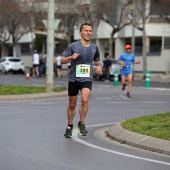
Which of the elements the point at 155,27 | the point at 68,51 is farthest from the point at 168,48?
the point at 68,51

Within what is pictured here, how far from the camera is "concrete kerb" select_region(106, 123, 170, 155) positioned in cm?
959

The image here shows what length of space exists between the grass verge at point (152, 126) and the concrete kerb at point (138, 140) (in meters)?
0.14

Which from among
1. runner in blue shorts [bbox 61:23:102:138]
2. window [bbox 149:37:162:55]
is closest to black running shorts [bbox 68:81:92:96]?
runner in blue shorts [bbox 61:23:102:138]

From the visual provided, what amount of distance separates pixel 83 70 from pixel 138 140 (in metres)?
1.76

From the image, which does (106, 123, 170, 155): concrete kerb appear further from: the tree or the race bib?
the tree

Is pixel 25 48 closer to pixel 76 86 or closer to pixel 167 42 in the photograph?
pixel 167 42

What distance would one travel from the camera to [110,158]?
8.89 m

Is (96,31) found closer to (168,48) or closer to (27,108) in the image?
(168,48)

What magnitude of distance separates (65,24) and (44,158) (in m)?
49.0

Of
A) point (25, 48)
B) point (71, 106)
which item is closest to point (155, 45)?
point (25, 48)

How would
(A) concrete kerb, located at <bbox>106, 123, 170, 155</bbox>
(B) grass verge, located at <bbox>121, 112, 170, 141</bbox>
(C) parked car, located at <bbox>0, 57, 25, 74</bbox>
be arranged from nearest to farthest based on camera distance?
(A) concrete kerb, located at <bbox>106, 123, 170, 155</bbox>, (B) grass verge, located at <bbox>121, 112, 170, 141</bbox>, (C) parked car, located at <bbox>0, 57, 25, 74</bbox>

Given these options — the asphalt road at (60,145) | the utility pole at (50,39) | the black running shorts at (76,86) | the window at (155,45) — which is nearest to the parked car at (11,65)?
the window at (155,45)

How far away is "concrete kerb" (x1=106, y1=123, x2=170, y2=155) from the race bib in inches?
48.2

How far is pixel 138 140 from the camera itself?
1027 cm
